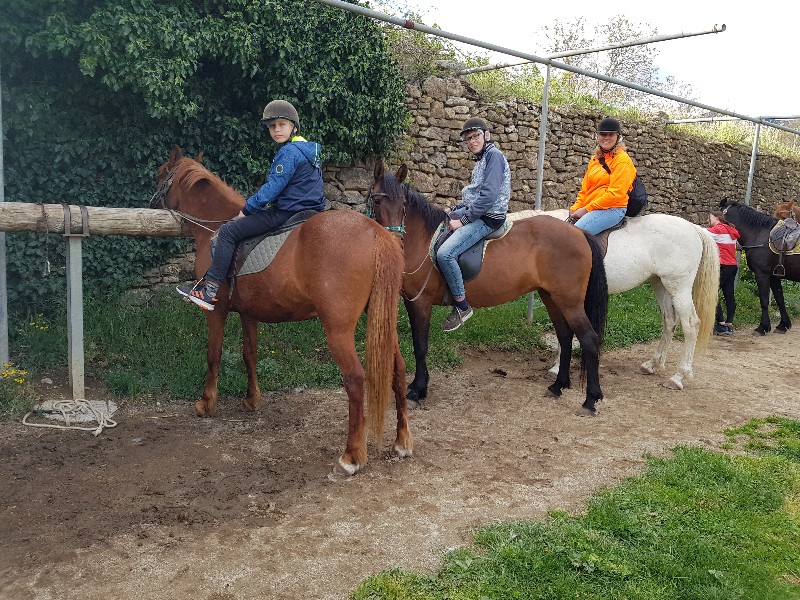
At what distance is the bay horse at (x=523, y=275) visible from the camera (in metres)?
6.04

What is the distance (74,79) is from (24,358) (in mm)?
3124

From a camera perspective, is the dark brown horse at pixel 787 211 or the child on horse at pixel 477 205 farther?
the dark brown horse at pixel 787 211

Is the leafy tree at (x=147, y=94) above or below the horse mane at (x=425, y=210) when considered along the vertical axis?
above

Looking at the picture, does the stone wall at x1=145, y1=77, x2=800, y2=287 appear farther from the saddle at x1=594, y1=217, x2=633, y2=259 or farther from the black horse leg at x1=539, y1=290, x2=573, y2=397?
the black horse leg at x1=539, y1=290, x2=573, y2=397

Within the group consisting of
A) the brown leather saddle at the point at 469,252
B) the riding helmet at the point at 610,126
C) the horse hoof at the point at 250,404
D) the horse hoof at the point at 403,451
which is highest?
the riding helmet at the point at 610,126

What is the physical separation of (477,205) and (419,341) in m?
1.46

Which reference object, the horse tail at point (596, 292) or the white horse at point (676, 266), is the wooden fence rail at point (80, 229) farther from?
the white horse at point (676, 266)

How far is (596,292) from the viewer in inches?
248

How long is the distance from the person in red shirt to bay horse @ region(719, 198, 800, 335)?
0.20 m

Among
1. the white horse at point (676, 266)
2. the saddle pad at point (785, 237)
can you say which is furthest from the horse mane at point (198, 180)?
the saddle pad at point (785, 237)

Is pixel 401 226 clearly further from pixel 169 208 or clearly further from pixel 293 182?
pixel 169 208

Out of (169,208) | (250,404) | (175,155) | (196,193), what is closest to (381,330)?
(250,404)

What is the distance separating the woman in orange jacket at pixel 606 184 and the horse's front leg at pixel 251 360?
375 cm

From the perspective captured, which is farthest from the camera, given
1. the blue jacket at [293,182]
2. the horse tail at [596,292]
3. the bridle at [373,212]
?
the horse tail at [596,292]
